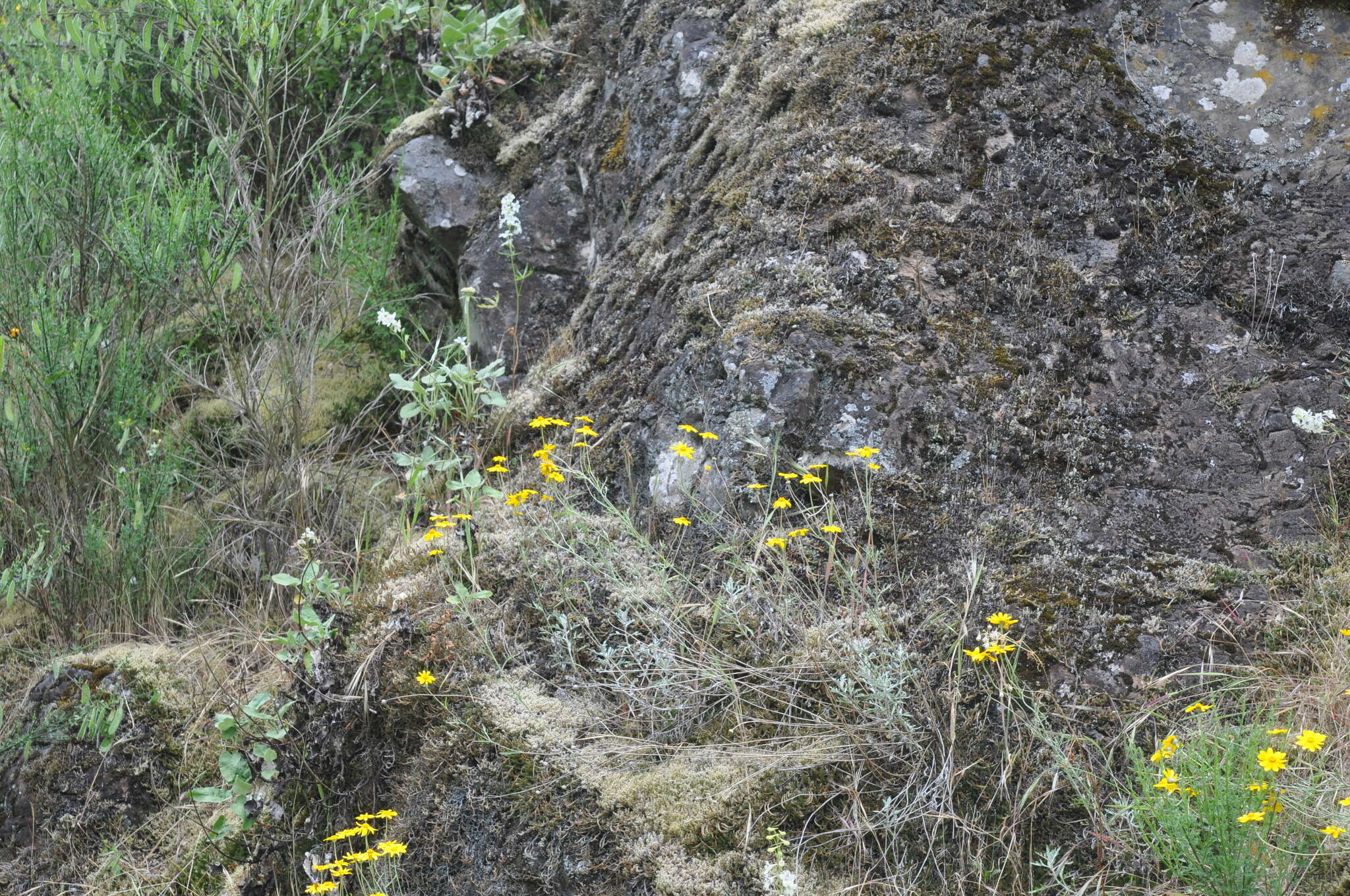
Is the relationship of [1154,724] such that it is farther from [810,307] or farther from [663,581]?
[810,307]

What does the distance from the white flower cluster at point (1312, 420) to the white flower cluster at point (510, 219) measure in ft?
10.2

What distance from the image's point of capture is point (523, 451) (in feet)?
12.5

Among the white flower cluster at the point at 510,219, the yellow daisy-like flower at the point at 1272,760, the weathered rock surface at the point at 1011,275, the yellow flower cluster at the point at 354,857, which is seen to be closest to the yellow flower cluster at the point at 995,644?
the weathered rock surface at the point at 1011,275

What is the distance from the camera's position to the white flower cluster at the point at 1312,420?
2715 millimetres

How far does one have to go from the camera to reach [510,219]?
14.8 ft

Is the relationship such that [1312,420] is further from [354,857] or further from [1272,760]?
[354,857]

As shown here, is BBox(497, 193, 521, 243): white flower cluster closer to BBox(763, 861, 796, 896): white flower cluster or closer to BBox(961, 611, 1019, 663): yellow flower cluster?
BBox(961, 611, 1019, 663): yellow flower cluster

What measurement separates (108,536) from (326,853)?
1.99 metres

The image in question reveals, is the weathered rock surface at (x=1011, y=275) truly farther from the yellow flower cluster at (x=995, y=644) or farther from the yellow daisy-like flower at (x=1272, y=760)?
the yellow daisy-like flower at (x=1272, y=760)

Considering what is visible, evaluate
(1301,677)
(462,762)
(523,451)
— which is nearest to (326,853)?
(462,762)

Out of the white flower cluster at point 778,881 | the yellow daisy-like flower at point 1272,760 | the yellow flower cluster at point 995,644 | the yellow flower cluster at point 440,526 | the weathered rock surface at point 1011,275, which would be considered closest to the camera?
the yellow daisy-like flower at point 1272,760

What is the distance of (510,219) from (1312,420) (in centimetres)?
324

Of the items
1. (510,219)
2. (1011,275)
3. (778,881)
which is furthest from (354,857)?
(510,219)

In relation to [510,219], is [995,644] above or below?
above
